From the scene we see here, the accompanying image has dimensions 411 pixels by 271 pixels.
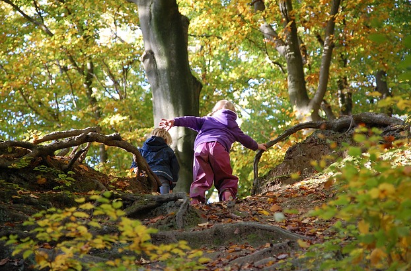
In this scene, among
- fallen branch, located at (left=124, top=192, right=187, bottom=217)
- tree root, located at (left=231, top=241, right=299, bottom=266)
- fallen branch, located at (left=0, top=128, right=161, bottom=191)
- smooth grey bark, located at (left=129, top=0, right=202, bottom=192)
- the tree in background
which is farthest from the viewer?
the tree in background

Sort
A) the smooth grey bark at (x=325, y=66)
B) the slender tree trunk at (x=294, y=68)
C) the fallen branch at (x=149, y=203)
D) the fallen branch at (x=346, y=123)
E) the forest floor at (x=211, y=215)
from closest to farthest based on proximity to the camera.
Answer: the forest floor at (x=211, y=215), the fallen branch at (x=149, y=203), the fallen branch at (x=346, y=123), the smooth grey bark at (x=325, y=66), the slender tree trunk at (x=294, y=68)

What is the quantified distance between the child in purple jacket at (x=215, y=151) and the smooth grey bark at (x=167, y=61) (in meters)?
2.24

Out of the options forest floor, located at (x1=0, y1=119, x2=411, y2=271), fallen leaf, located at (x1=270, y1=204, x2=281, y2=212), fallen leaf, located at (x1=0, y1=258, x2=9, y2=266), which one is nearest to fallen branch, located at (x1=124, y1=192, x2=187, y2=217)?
forest floor, located at (x1=0, y1=119, x2=411, y2=271)

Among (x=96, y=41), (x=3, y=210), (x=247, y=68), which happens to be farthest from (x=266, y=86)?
(x=3, y=210)

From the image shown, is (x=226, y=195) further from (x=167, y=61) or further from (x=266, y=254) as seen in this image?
(x=167, y=61)

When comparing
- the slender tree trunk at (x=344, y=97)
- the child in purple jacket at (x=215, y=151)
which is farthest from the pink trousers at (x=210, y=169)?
the slender tree trunk at (x=344, y=97)

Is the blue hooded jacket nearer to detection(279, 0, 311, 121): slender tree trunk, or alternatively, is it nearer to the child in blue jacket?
the child in blue jacket

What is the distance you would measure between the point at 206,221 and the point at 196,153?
234 centimetres

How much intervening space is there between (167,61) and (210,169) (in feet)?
11.9

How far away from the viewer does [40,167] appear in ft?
21.7

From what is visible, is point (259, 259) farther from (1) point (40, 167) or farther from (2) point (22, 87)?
(2) point (22, 87)

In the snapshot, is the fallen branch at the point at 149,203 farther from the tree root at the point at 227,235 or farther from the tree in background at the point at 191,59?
the tree in background at the point at 191,59

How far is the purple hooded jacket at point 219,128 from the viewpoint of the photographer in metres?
8.09

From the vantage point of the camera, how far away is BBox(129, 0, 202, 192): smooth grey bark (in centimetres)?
1073
